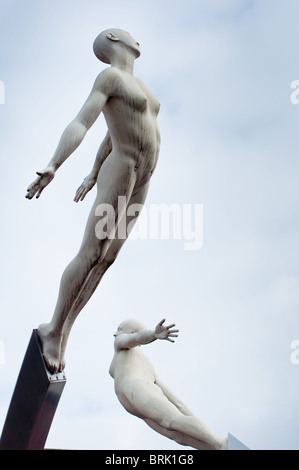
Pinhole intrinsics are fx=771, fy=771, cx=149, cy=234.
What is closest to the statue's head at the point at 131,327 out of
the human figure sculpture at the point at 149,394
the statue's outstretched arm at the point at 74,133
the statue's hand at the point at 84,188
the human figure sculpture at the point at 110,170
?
the human figure sculpture at the point at 149,394

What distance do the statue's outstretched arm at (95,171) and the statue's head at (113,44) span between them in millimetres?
560

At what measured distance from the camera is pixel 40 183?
14.8 feet

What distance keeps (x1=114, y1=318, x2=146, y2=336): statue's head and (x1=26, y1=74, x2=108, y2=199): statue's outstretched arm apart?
164 cm

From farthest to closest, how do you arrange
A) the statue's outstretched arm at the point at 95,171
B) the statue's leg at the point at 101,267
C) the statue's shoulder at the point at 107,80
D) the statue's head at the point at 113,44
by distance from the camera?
1. the statue's outstretched arm at the point at 95,171
2. the statue's head at the point at 113,44
3. the statue's leg at the point at 101,267
4. the statue's shoulder at the point at 107,80

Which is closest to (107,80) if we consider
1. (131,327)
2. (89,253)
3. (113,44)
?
(113,44)

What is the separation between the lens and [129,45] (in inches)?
206

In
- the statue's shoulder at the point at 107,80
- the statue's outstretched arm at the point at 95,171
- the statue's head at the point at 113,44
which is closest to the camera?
the statue's shoulder at the point at 107,80

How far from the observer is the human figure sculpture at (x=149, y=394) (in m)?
5.15

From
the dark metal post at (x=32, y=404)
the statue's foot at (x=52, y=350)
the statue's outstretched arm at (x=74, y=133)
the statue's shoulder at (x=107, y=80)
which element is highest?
the statue's shoulder at (x=107, y=80)

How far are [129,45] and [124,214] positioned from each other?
1.15 m

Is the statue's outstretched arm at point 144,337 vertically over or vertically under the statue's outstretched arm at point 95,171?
under

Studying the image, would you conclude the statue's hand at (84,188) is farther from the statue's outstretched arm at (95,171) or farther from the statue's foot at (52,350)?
the statue's foot at (52,350)

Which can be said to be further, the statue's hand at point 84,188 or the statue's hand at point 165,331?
the statue's hand at point 84,188
